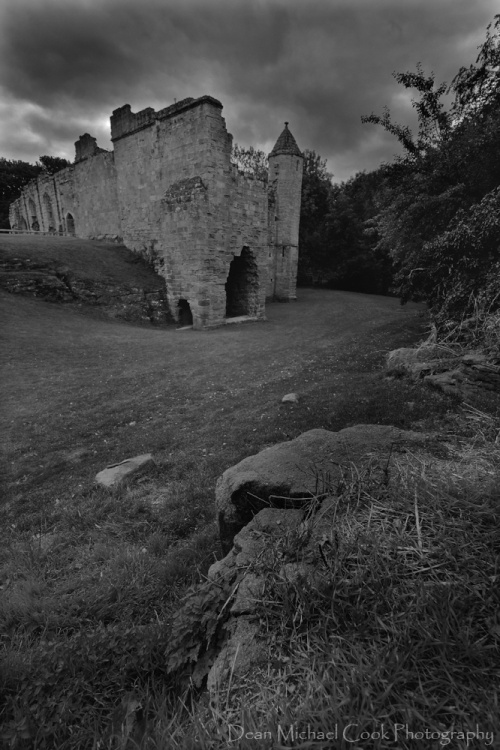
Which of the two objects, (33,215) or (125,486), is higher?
(33,215)

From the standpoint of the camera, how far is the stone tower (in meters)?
23.5

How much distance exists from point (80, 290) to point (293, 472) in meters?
15.5

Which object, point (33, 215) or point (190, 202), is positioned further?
point (33, 215)

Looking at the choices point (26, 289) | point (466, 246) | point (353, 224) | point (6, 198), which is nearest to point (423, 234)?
point (466, 246)

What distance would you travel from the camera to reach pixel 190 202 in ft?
47.3

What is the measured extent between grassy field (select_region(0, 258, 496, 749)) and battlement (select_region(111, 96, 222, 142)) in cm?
988

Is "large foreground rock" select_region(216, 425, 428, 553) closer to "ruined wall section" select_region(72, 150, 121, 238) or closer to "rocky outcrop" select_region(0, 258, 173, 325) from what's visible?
"rocky outcrop" select_region(0, 258, 173, 325)

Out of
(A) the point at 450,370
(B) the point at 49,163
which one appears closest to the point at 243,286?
(A) the point at 450,370

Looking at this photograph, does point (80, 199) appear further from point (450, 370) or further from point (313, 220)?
point (450, 370)

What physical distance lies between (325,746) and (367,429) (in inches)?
81.1

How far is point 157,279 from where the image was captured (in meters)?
17.3

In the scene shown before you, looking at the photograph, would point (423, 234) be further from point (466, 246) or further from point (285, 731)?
point (285, 731)

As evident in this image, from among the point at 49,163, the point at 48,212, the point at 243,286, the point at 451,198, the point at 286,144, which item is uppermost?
the point at 49,163

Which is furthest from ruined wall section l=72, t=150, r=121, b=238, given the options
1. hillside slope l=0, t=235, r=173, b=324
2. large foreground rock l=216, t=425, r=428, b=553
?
large foreground rock l=216, t=425, r=428, b=553
